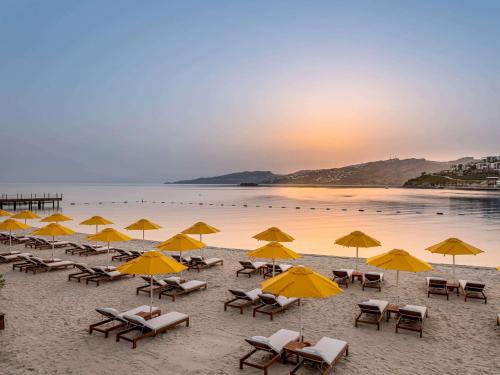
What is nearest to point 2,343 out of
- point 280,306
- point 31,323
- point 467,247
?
point 31,323

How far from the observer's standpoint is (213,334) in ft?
30.6

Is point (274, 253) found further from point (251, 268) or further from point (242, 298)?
point (251, 268)

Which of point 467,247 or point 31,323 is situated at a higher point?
point 467,247

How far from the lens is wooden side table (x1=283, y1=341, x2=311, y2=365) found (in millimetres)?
7688

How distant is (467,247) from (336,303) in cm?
498

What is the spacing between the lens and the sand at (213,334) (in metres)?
7.66

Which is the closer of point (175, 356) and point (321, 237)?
point (175, 356)

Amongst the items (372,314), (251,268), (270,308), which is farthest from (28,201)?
(372,314)

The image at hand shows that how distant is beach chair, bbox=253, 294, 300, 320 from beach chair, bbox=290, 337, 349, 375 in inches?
110

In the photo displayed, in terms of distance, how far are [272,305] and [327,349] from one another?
12.1ft

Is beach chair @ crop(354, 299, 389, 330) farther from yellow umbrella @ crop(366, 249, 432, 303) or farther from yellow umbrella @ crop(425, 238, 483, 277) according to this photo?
yellow umbrella @ crop(425, 238, 483, 277)

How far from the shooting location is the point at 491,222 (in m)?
45.3

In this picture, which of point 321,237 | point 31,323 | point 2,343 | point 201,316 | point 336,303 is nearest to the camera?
point 2,343

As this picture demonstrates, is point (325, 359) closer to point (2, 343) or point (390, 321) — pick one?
point (390, 321)
